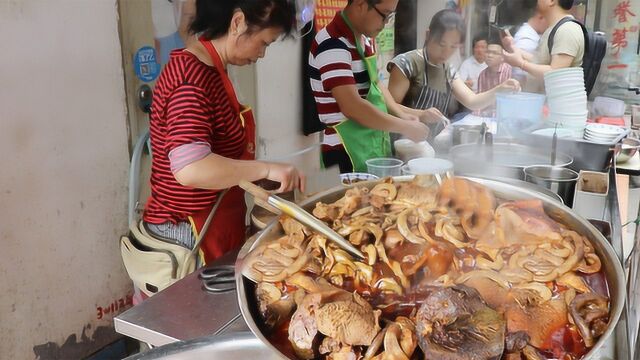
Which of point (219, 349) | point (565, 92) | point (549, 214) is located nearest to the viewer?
point (219, 349)

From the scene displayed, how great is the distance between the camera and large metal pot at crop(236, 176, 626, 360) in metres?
1.15

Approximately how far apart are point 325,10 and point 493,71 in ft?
6.96

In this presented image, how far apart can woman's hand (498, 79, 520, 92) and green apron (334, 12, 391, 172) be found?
72 cm

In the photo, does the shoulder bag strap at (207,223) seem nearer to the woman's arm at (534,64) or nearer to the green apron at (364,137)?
Result: the green apron at (364,137)

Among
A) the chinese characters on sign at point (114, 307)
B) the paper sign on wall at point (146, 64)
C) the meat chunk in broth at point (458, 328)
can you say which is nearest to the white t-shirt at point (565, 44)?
the meat chunk in broth at point (458, 328)

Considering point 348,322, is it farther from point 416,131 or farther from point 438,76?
point 438,76

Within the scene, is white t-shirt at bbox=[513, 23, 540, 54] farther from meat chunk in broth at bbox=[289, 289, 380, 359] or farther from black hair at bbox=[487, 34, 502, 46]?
meat chunk in broth at bbox=[289, 289, 380, 359]

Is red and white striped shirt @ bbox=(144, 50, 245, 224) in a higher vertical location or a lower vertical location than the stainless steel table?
higher

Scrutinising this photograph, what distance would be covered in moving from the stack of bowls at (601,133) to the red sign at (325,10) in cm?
208

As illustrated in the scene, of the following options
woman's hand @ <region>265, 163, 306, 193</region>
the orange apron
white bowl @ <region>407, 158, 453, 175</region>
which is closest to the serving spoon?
woman's hand @ <region>265, 163, 306, 193</region>

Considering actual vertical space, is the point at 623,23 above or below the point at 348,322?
above

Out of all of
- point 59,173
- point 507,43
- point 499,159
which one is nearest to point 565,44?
point 507,43

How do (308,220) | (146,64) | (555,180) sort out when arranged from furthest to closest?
(146,64) → (555,180) → (308,220)

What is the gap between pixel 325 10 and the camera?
3957 millimetres
